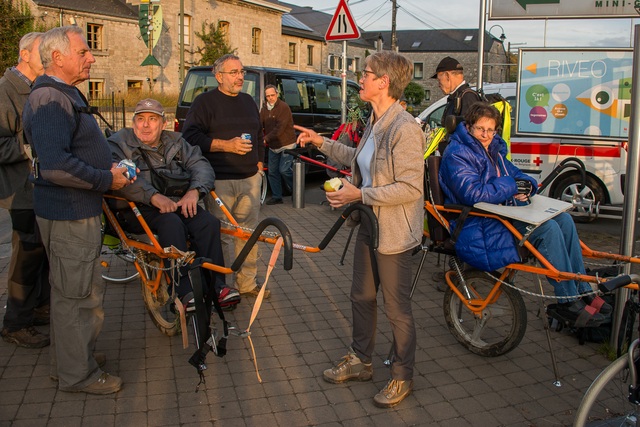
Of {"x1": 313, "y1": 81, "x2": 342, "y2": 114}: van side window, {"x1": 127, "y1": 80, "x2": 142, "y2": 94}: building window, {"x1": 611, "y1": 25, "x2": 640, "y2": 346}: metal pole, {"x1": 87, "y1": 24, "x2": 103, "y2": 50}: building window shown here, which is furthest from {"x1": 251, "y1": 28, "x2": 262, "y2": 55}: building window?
{"x1": 611, "y1": 25, "x2": 640, "y2": 346}: metal pole

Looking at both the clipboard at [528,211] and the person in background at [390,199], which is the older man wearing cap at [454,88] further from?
the person in background at [390,199]

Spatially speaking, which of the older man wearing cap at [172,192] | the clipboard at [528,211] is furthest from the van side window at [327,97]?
the clipboard at [528,211]

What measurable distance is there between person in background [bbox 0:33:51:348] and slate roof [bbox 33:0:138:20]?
1419 inches

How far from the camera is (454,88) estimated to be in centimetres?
661

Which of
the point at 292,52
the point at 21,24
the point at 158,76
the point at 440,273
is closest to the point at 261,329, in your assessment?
the point at 440,273

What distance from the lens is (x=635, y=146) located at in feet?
14.9

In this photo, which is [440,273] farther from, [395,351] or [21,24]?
[21,24]

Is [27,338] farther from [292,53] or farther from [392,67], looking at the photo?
[292,53]

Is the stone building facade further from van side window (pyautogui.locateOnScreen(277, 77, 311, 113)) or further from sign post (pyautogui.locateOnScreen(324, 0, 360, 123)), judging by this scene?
sign post (pyautogui.locateOnScreen(324, 0, 360, 123))

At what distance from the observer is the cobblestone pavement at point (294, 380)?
388 centimetres

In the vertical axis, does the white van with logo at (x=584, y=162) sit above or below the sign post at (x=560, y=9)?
below

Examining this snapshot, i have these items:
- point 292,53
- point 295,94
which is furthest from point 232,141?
point 292,53

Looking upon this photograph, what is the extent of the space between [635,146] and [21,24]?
3668cm

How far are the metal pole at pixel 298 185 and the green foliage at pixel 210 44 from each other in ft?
121
